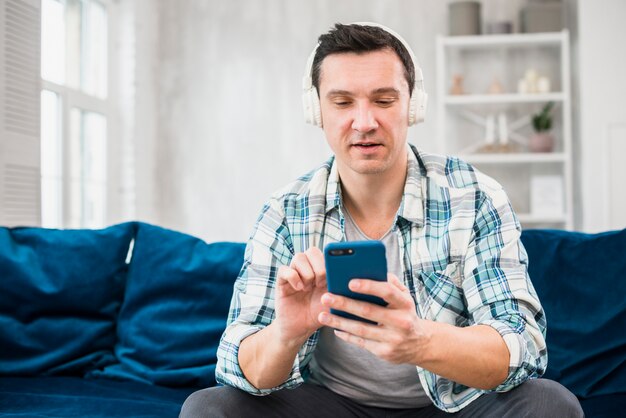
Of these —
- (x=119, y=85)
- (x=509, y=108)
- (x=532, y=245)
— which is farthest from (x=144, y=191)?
(x=532, y=245)

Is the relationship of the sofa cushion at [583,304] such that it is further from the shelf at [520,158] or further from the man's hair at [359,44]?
the shelf at [520,158]

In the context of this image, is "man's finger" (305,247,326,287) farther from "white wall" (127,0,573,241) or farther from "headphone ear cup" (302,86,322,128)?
"white wall" (127,0,573,241)

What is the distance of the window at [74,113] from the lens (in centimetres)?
347

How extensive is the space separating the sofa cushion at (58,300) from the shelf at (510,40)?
2727 mm

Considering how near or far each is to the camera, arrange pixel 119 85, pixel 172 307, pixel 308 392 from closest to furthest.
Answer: pixel 308 392 → pixel 172 307 → pixel 119 85

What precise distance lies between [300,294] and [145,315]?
0.96 meters

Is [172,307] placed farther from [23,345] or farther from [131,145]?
[131,145]

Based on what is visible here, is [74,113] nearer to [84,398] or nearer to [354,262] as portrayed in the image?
[84,398]

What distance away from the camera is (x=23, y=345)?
2.06 meters

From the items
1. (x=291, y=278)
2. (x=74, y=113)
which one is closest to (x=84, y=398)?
(x=291, y=278)

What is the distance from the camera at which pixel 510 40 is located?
167 inches

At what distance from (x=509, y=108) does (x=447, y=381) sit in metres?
3.42

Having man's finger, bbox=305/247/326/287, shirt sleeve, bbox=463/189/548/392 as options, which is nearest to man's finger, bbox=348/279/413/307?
man's finger, bbox=305/247/326/287

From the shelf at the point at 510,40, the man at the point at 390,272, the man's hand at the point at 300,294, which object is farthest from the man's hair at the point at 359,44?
the shelf at the point at 510,40
